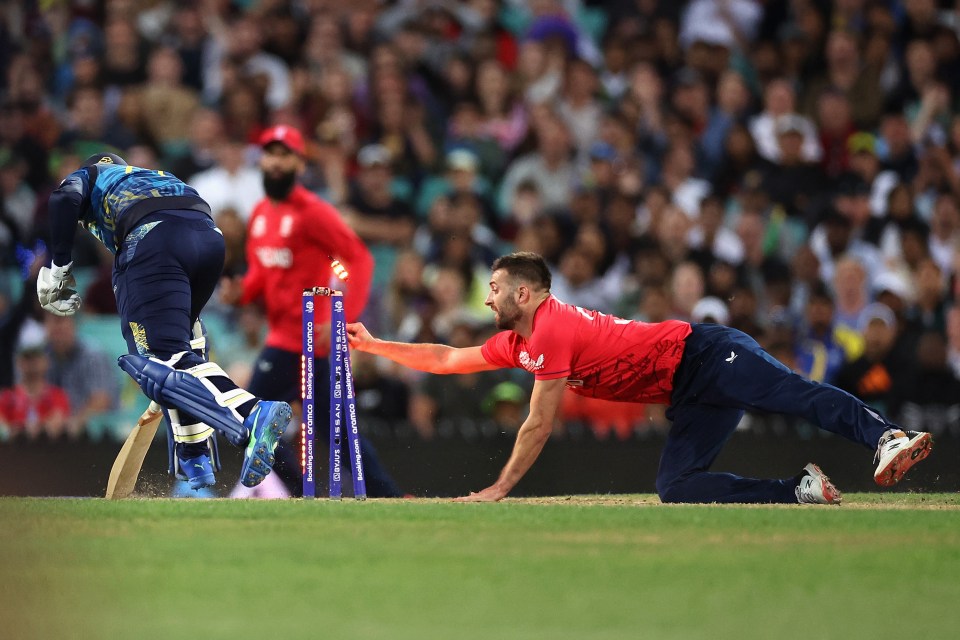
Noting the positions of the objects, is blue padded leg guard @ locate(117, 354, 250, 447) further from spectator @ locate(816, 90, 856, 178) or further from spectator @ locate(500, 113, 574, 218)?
spectator @ locate(816, 90, 856, 178)

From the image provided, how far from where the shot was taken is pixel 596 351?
8266 mm

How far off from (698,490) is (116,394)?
560 centimetres

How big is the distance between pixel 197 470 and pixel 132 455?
69 cm

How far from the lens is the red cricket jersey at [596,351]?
8078 mm

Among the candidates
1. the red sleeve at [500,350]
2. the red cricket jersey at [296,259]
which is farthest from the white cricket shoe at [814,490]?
the red cricket jersey at [296,259]

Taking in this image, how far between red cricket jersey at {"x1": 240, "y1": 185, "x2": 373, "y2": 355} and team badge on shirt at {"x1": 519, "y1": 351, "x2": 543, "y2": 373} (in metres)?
2.09

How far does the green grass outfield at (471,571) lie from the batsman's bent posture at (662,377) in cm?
36

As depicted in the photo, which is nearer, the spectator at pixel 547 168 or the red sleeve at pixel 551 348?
the red sleeve at pixel 551 348

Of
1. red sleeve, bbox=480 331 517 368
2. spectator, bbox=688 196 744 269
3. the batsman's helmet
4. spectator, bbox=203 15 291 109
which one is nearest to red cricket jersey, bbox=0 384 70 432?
spectator, bbox=203 15 291 109

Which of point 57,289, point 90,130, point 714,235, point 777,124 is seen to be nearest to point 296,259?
point 57,289

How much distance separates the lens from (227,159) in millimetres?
14078

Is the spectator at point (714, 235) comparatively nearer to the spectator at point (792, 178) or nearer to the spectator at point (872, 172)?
the spectator at point (792, 178)

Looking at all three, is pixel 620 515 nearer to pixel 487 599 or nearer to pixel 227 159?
pixel 487 599

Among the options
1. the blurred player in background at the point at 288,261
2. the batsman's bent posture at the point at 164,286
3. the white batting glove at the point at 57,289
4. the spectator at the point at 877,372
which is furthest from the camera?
the spectator at the point at 877,372
